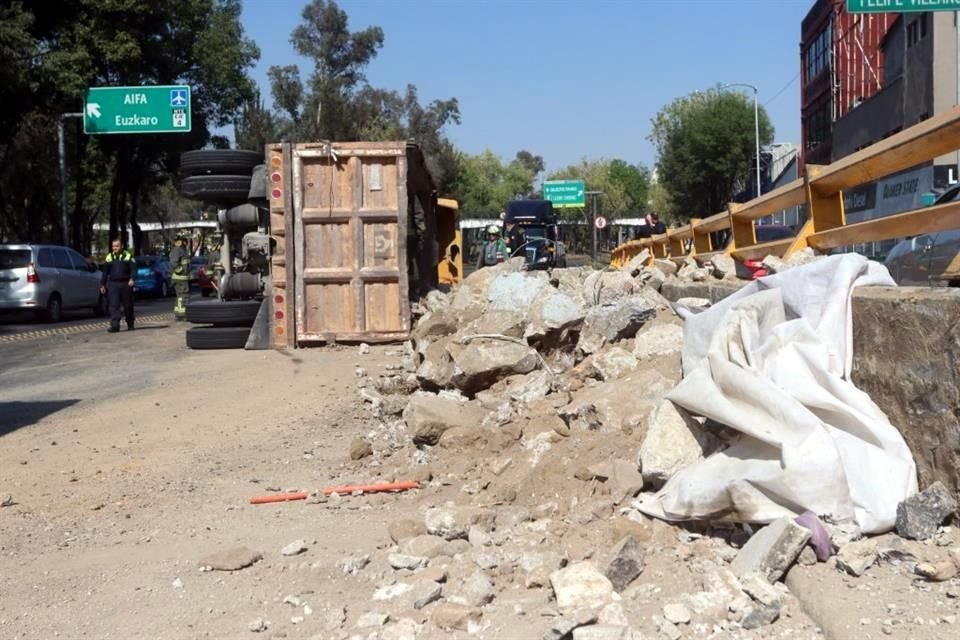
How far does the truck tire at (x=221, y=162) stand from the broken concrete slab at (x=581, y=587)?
1180 cm

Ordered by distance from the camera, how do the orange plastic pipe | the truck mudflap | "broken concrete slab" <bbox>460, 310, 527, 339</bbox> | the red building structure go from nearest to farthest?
the orange plastic pipe
"broken concrete slab" <bbox>460, 310, 527, 339</bbox>
the truck mudflap
the red building structure

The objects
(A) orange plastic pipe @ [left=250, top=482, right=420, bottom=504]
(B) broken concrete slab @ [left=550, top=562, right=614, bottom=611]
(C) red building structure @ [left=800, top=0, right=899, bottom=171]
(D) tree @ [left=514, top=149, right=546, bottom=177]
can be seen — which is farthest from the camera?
(D) tree @ [left=514, top=149, right=546, bottom=177]

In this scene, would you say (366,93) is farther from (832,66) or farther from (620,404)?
(620,404)

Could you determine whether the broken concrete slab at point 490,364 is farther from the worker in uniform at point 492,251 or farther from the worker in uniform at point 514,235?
the worker in uniform at point 514,235

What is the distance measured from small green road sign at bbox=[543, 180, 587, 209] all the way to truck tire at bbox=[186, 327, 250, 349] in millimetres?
61583

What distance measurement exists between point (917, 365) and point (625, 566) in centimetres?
140

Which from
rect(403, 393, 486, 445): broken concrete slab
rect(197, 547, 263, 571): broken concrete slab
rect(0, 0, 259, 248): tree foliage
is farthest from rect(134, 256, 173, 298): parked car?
rect(197, 547, 263, 571): broken concrete slab

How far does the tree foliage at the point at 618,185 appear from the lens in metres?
92.8

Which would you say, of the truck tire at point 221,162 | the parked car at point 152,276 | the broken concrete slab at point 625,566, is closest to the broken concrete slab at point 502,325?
the broken concrete slab at point 625,566

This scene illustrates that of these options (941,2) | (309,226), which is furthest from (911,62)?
(309,226)

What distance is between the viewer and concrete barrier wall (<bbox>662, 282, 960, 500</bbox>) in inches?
162

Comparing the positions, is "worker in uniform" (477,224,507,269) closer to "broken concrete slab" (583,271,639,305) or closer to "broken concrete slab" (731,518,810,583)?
"broken concrete slab" (583,271,639,305)

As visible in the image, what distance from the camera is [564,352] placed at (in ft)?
26.8

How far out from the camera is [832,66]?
46562mm
